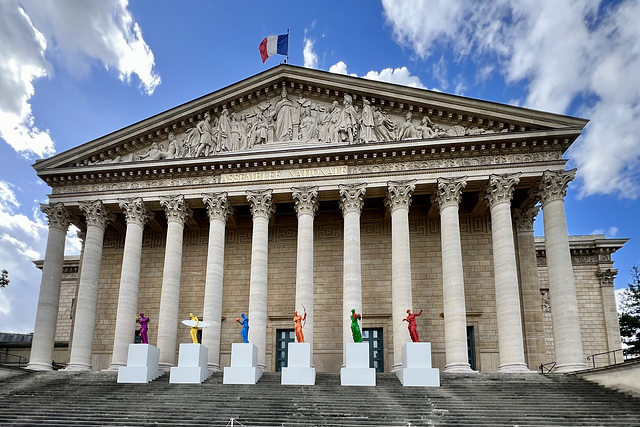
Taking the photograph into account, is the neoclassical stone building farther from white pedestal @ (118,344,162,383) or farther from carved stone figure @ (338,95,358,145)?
white pedestal @ (118,344,162,383)

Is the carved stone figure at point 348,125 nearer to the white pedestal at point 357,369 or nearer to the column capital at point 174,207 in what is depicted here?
the column capital at point 174,207

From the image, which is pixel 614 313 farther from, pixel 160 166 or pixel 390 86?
pixel 160 166

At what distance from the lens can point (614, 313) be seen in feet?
129

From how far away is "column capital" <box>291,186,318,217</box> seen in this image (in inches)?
1100

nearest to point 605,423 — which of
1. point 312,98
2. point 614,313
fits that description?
point 312,98

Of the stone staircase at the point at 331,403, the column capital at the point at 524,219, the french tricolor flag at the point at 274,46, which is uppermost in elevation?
the french tricolor flag at the point at 274,46

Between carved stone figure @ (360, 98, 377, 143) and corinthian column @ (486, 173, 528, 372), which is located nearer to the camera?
corinthian column @ (486, 173, 528, 372)

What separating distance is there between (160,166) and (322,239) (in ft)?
31.7

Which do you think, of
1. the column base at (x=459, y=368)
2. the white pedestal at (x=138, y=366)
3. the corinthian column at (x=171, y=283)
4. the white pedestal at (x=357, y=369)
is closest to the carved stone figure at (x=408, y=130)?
the white pedestal at (x=357, y=369)

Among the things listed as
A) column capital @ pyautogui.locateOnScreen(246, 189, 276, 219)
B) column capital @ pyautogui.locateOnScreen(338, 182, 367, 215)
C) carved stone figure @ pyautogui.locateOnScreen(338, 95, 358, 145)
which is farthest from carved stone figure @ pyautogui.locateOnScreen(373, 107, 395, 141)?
column capital @ pyautogui.locateOnScreen(246, 189, 276, 219)

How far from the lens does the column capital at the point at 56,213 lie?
97.6 ft

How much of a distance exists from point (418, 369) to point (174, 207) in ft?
48.4

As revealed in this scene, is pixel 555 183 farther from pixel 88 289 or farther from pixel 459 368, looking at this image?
pixel 88 289

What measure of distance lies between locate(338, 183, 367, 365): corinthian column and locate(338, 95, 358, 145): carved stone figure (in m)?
2.45
